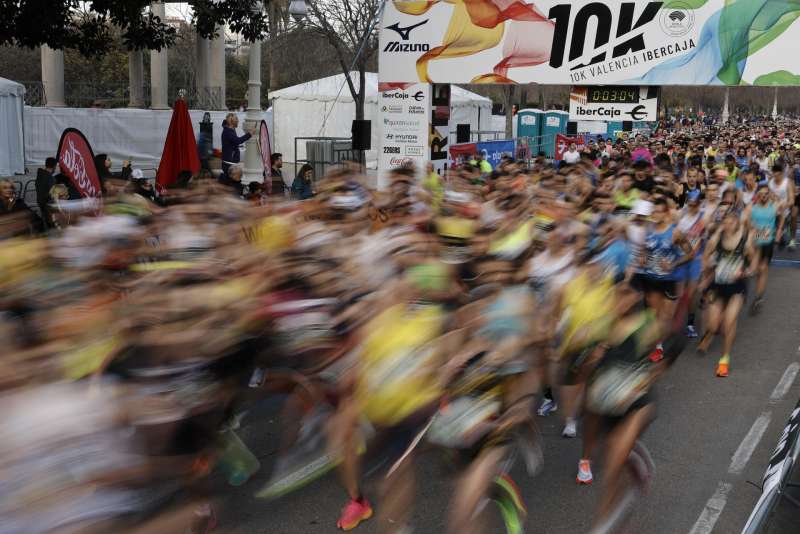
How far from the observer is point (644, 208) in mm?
8891

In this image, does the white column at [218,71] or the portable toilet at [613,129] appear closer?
the white column at [218,71]

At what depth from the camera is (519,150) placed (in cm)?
2586

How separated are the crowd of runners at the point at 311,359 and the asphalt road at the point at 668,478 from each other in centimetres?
16

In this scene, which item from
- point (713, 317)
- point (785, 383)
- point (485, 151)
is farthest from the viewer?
point (485, 151)

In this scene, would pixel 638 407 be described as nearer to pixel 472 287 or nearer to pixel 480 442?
pixel 480 442

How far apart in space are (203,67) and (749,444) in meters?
19.3

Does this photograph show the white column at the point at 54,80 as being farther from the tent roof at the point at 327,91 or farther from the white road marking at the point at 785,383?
the white road marking at the point at 785,383

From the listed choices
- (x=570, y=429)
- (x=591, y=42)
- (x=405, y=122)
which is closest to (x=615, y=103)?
(x=591, y=42)

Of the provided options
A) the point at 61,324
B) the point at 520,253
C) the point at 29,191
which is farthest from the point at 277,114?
the point at 61,324

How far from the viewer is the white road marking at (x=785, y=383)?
814 cm

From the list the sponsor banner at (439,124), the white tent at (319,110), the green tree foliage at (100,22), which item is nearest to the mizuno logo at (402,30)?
the sponsor banner at (439,124)

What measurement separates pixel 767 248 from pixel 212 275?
7922 millimetres

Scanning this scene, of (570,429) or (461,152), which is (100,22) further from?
(570,429)

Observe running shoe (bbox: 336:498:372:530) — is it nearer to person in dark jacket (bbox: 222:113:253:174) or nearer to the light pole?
person in dark jacket (bbox: 222:113:253:174)
